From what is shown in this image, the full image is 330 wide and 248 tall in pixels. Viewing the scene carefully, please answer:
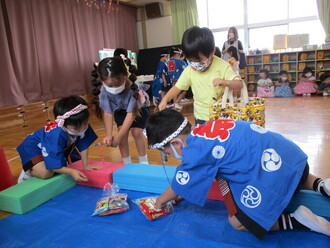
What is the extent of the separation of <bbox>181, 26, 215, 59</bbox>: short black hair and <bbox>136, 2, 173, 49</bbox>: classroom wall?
632 cm

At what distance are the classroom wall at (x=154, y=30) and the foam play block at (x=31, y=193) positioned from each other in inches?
257

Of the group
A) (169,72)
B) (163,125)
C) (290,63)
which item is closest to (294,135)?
(163,125)

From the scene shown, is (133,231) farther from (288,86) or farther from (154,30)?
(154,30)

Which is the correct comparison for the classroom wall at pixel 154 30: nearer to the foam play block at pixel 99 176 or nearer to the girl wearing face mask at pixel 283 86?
the girl wearing face mask at pixel 283 86

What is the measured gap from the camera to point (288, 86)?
6.26m

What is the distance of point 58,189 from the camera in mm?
1654

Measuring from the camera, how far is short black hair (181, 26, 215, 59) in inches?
58.2

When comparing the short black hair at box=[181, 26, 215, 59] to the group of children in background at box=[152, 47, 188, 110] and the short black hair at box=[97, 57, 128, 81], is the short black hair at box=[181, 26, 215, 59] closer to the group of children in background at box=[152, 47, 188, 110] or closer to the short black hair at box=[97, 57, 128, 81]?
the short black hair at box=[97, 57, 128, 81]

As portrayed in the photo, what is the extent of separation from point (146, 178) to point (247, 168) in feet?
2.37

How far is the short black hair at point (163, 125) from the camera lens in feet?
3.55

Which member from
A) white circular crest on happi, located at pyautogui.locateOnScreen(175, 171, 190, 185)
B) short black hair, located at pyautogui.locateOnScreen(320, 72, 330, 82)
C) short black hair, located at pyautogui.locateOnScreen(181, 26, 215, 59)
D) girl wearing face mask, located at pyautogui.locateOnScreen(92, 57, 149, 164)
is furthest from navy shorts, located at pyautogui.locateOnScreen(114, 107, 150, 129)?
short black hair, located at pyautogui.locateOnScreen(320, 72, 330, 82)

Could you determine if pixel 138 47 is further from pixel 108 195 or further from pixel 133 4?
pixel 108 195

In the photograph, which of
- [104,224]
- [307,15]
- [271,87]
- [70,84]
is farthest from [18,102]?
[307,15]

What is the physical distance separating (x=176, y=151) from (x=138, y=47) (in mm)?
7249
